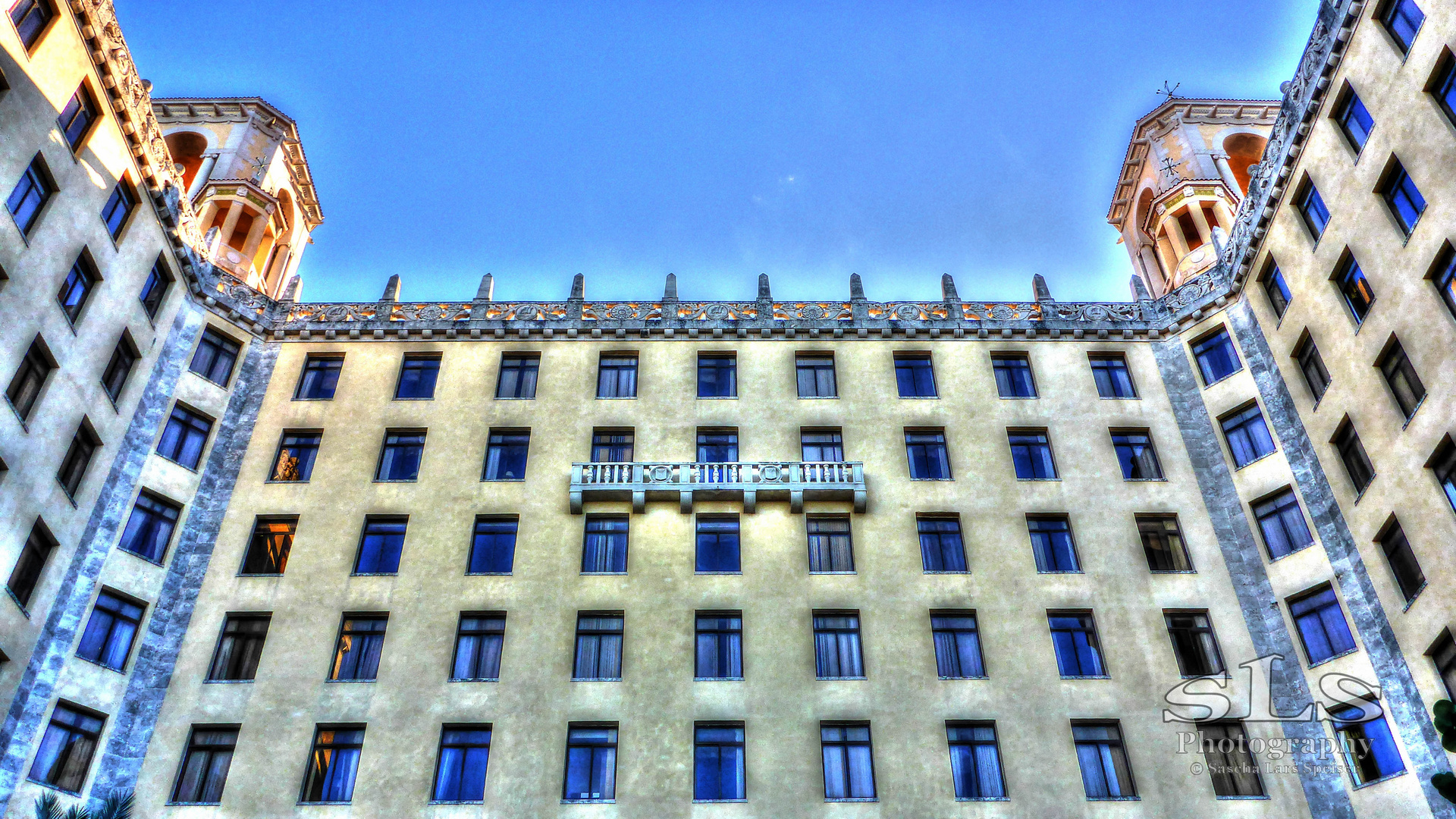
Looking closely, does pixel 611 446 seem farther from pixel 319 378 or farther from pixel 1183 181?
pixel 1183 181

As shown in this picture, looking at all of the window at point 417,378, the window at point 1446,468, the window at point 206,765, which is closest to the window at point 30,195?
the window at point 417,378

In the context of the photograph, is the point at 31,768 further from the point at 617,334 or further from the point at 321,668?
the point at 617,334

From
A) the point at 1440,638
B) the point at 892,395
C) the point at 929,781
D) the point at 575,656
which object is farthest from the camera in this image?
the point at 892,395

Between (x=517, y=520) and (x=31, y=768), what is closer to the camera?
(x=31, y=768)

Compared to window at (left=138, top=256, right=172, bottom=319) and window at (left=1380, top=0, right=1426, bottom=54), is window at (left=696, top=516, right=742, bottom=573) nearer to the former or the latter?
window at (left=138, top=256, right=172, bottom=319)

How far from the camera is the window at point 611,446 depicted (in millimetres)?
41406

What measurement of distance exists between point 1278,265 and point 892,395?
14.9 m

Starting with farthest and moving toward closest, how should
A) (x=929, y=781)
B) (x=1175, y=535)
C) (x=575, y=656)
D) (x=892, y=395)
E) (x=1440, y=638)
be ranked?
(x=892, y=395) → (x=1175, y=535) → (x=575, y=656) → (x=929, y=781) → (x=1440, y=638)

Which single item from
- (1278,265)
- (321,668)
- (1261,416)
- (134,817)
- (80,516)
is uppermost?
(1278,265)

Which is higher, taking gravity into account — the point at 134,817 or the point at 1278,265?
the point at 1278,265

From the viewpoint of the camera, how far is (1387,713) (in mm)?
32062

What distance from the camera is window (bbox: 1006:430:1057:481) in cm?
4069

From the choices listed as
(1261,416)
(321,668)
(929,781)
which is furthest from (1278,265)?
(321,668)

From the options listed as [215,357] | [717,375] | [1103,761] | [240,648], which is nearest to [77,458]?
[240,648]
